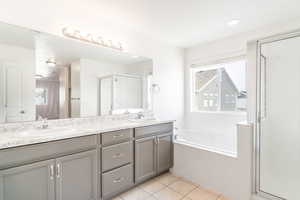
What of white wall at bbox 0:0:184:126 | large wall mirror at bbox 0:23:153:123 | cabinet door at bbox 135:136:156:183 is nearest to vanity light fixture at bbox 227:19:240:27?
white wall at bbox 0:0:184:126

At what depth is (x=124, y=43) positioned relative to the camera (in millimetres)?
2564

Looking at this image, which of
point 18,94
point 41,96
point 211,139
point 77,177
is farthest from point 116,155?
point 211,139

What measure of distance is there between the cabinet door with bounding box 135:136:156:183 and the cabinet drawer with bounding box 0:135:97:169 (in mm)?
679

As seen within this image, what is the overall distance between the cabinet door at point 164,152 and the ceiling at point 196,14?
1.71 meters

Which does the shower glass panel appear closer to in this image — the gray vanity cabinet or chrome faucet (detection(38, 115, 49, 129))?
the gray vanity cabinet

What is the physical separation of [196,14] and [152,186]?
2391mm

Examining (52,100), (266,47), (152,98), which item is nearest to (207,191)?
(152,98)

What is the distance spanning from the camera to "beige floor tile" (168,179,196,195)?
216 cm

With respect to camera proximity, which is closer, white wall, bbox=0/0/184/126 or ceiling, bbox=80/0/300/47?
white wall, bbox=0/0/184/126

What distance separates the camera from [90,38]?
218cm

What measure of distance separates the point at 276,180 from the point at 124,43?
8.70ft

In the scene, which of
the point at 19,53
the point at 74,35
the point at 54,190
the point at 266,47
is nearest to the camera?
the point at 54,190

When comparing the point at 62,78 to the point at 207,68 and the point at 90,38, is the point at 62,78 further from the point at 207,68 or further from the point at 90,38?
the point at 207,68

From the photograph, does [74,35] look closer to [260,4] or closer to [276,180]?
[260,4]
